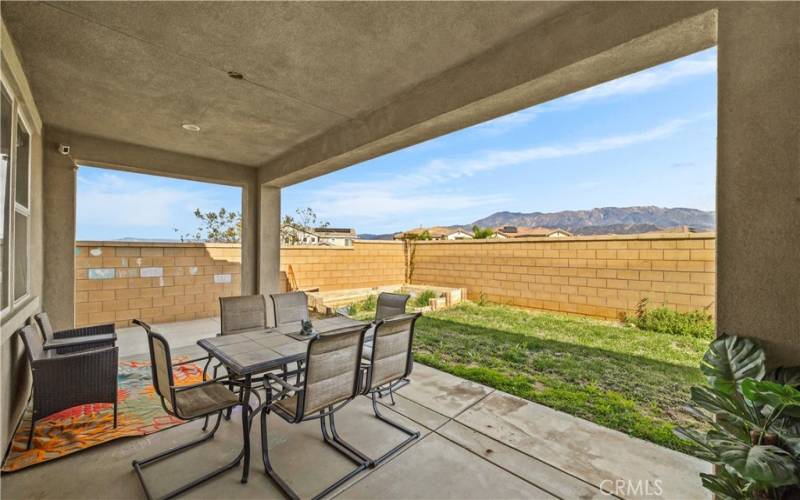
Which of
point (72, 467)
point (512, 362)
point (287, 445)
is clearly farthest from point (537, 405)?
point (72, 467)

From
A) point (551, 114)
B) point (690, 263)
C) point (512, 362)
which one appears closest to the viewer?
point (512, 362)

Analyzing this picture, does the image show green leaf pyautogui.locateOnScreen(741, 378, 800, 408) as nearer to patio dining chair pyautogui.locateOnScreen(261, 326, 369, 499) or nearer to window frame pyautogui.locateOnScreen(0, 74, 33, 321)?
patio dining chair pyautogui.locateOnScreen(261, 326, 369, 499)

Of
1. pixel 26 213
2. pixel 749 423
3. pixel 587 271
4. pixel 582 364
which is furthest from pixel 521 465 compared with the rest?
pixel 587 271

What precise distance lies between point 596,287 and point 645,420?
4644mm

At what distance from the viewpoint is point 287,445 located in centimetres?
251

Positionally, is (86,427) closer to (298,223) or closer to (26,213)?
(26,213)

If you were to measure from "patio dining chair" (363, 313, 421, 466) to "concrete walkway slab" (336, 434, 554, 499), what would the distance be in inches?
5.9

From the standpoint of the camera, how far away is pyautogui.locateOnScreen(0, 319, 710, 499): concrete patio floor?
6.68 ft

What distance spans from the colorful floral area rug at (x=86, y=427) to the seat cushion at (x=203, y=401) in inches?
26.9

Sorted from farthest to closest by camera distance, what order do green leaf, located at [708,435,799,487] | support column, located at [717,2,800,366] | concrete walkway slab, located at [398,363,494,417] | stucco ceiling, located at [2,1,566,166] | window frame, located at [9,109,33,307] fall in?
concrete walkway slab, located at [398,363,494,417], window frame, located at [9,109,33,307], stucco ceiling, located at [2,1,566,166], support column, located at [717,2,800,366], green leaf, located at [708,435,799,487]

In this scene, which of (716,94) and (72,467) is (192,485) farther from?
(716,94)

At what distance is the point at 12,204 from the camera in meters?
2.66

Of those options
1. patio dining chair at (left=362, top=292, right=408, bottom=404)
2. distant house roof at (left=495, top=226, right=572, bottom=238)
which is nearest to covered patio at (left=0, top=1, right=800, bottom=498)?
patio dining chair at (left=362, top=292, right=408, bottom=404)

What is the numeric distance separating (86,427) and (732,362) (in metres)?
4.20
